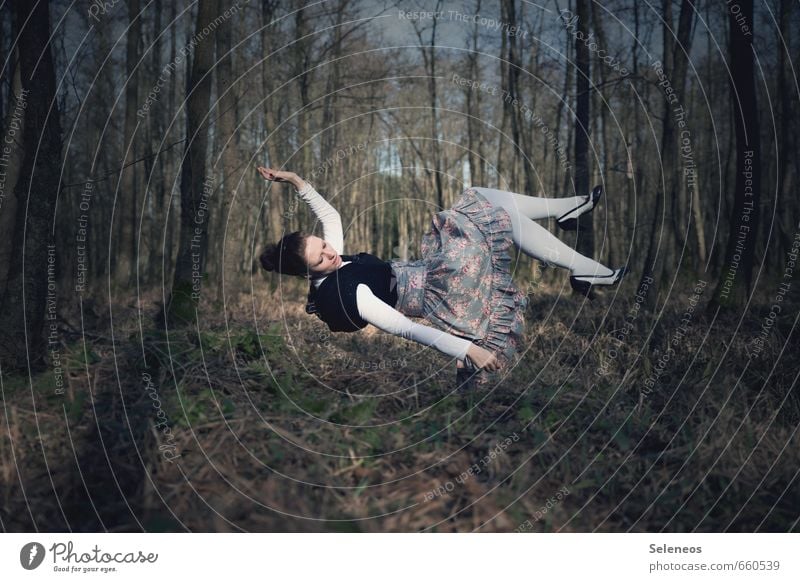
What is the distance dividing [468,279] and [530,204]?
59 centimetres

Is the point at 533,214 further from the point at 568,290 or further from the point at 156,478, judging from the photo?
the point at 568,290

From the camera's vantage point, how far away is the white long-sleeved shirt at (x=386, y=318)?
10.0 ft

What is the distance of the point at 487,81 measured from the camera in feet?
26.1

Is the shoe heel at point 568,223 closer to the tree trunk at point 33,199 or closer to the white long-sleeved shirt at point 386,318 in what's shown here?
the white long-sleeved shirt at point 386,318

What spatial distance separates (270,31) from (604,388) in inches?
273

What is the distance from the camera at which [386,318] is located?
3.17 metres

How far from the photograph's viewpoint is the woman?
11.0 ft

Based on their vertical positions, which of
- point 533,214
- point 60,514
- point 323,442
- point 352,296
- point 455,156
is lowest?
point 60,514

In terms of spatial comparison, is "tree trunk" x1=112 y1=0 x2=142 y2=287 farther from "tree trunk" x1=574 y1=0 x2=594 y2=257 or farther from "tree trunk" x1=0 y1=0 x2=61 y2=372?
"tree trunk" x1=574 y1=0 x2=594 y2=257

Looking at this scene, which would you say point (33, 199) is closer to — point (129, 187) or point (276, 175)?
point (276, 175)

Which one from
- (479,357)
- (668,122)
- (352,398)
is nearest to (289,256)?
(352,398)

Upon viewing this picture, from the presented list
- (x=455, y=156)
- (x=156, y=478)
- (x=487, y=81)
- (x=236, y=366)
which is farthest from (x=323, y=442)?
(x=455, y=156)

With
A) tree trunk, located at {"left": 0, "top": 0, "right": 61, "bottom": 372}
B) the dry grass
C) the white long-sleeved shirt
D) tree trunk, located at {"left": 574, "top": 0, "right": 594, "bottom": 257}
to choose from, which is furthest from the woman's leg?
tree trunk, located at {"left": 0, "top": 0, "right": 61, "bottom": 372}

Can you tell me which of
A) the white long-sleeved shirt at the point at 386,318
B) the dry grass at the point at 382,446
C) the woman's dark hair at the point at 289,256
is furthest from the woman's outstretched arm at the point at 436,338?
the woman's dark hair at the point at 289,256
